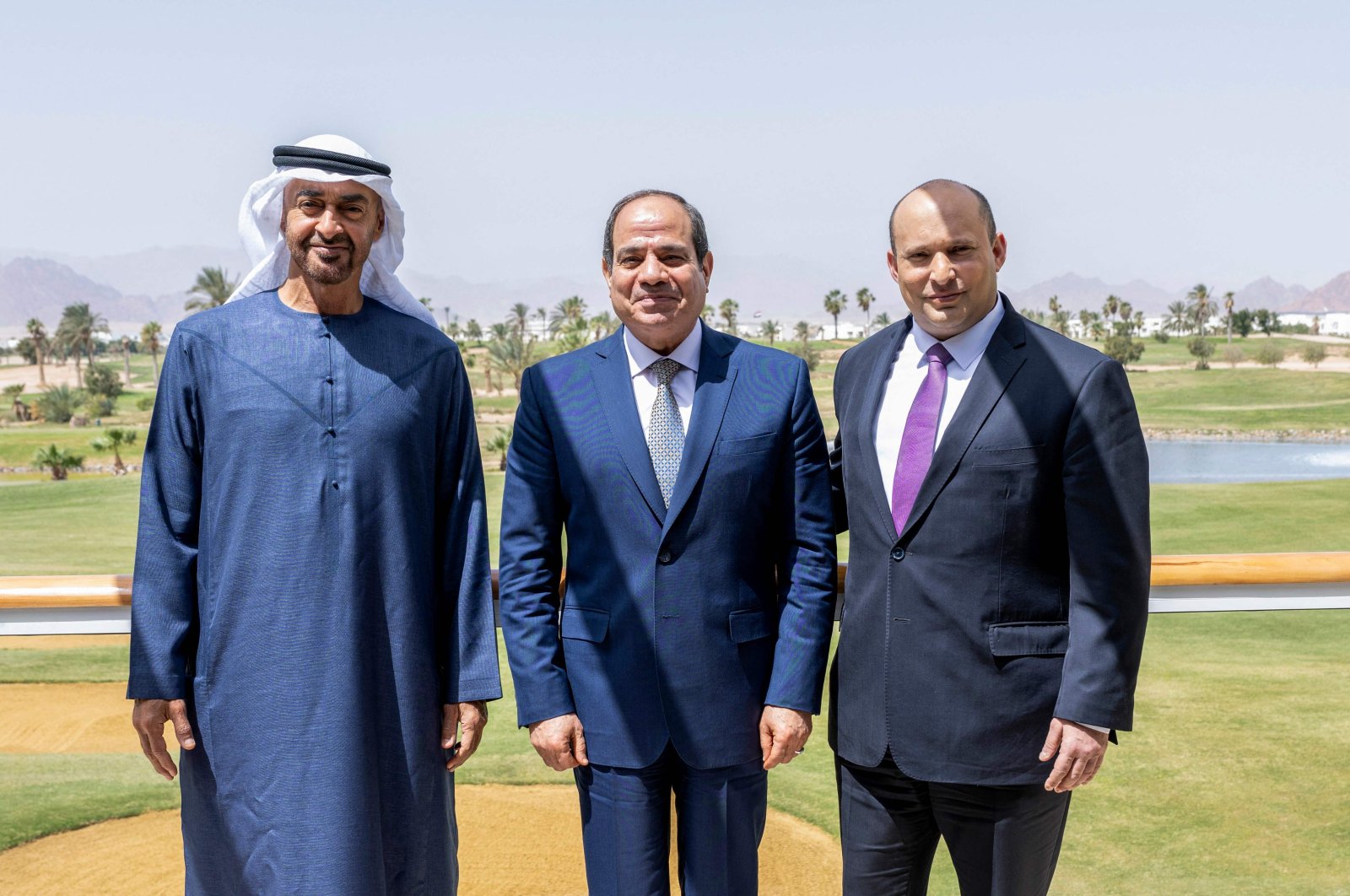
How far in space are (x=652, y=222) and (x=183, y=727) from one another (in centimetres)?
133

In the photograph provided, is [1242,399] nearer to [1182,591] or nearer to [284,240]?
[1182,591]

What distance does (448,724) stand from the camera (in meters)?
2.14

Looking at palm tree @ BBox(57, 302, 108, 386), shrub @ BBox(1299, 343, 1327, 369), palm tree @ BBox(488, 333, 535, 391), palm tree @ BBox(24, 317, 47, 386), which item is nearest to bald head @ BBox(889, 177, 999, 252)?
palm tree @ BBox(488, 333, 535, 391)

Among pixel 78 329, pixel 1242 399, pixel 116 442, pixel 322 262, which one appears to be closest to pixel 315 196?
pixel 322 262

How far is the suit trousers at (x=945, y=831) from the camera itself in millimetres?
2016

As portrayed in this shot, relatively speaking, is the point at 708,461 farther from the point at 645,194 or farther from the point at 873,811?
the point at 873,811

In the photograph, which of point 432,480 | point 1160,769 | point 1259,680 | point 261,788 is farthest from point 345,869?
point 1259,680

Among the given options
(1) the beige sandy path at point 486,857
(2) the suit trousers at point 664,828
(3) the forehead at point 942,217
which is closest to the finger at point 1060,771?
(2) the suit trousers at point 664,828

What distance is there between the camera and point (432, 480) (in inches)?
84.0

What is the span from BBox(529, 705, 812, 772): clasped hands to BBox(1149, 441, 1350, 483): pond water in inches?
1647

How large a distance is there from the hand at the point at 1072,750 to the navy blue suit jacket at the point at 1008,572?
0.04 metres

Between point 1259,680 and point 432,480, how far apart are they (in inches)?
207

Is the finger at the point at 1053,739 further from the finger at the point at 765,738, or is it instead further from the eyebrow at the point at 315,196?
the eyebrow at the point at 315,196

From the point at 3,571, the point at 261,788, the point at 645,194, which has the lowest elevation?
the point at 3,571
